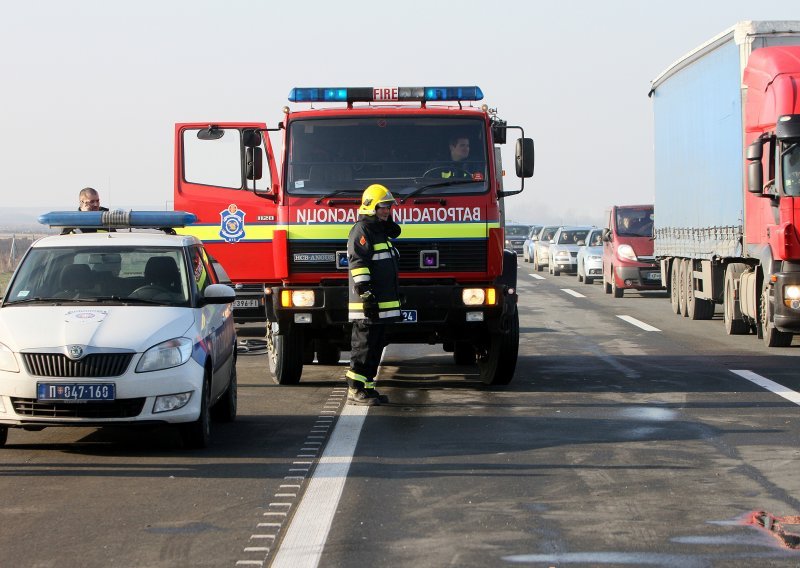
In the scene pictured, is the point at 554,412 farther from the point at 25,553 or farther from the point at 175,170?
the point at 175,170

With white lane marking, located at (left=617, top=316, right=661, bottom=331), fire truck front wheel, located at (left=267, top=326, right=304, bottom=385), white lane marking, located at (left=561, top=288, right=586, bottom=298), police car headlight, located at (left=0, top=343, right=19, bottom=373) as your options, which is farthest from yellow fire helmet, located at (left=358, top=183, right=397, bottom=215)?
white lane marking, located at (left=561, top=288, right=586, bottom=298)

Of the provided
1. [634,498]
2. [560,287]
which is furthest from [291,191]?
[560,287]

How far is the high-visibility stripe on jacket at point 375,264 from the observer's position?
1223cm

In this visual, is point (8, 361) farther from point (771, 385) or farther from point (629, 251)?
point (629, 251)

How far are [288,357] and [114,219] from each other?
3052 mm

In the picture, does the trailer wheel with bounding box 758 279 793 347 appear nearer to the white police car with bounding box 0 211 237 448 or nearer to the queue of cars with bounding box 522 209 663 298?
the white police car with bounding box 0 211 237 448

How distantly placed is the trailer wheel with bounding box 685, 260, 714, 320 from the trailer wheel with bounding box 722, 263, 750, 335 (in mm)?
3030

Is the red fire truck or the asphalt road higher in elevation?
the red fire truck

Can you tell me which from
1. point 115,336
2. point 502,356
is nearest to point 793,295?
point 502,356

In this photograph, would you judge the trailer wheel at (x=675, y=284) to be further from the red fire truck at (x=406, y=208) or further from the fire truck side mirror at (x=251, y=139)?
the fire truck side mirror at (x=251, y=139)

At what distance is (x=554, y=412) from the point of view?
1182 cm

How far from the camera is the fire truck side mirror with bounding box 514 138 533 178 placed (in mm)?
13383

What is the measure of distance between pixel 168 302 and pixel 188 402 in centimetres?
106

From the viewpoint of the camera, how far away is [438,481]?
846 cm
